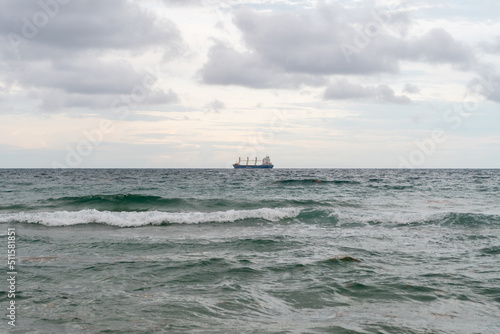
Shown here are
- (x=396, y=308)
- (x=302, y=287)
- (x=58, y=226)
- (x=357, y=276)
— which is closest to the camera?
(x=396, y=308)

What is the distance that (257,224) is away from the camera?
18.0 metres

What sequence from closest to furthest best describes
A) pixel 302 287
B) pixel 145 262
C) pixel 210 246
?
pixel 302 287, pixel 145 262, pixel 210 246

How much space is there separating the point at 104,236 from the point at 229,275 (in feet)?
25.4

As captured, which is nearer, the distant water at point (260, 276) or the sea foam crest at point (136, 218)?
the distant water at point (260, 276)

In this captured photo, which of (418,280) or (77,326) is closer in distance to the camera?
(77,326)

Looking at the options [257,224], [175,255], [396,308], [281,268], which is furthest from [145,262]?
[257,224]

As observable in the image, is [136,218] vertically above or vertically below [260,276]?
below

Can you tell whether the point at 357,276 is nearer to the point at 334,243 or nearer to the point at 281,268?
the point at 281,268

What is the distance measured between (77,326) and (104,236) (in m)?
9.31

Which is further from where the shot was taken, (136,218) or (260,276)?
(136,218)

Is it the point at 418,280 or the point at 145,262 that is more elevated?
the point at 418,280

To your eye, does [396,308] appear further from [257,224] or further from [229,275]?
[257,224]

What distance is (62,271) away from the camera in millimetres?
9383

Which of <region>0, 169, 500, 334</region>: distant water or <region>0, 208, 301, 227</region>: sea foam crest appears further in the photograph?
<region>0, 208, 301, 227</region>: sea foam crest
